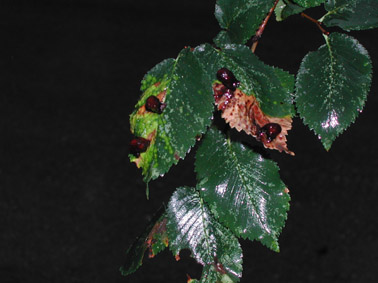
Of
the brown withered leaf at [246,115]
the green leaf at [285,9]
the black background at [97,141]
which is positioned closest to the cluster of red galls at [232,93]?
the brown withered leaf at [246,115]

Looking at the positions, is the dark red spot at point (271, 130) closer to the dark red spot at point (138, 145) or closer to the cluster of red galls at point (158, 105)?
the cluster of red galls at point (158, 105)

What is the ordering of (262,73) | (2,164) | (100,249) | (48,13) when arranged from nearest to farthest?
(262,73)
(100,249)
(2,164)
(48,13)

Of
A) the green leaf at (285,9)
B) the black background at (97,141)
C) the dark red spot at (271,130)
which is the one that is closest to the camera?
the dark red spot at (271,130)

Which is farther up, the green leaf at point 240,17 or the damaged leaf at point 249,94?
the green leaf at point 240,17

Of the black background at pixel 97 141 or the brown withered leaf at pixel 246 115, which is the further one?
the black background at pixel 97 141

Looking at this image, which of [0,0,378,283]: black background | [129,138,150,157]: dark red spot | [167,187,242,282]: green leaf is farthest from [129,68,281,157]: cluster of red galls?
[0,0,378,283]: black background

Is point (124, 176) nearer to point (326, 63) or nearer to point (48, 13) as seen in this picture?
point (48, 13)

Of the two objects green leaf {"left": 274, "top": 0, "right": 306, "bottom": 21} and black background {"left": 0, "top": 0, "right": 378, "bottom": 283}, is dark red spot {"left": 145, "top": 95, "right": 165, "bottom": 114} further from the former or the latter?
black background {"left": 0, "top": 0, "right": 378, "bottom": 283}

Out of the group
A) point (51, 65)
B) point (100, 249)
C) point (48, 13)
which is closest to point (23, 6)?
point (48, 13)
